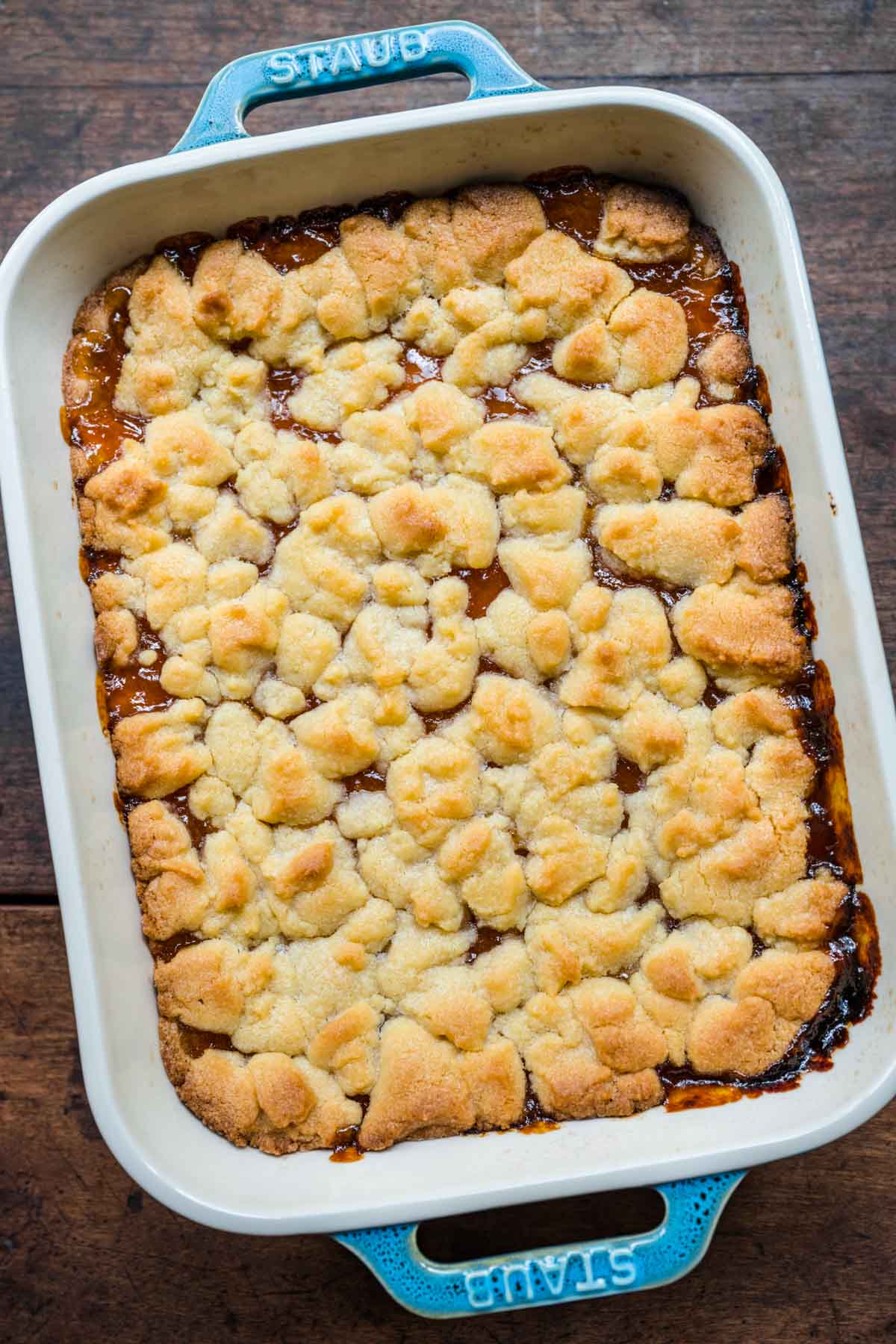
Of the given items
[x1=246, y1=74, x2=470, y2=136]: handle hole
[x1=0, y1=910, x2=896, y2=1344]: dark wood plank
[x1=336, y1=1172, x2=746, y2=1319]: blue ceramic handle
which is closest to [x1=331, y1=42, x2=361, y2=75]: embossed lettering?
[x1=246, y1=74, x2=470, y2=136]: handle hole

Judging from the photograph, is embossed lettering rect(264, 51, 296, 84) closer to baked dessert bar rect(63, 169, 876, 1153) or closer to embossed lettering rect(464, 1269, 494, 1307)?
baked dessert bar rect(63, 169, 876, 1153)

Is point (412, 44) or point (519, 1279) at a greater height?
point (412, 44)

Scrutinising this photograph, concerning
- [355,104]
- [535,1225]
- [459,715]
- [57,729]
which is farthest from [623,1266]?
[355,104]

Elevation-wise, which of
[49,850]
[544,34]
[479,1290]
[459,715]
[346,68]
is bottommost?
[479,1290]

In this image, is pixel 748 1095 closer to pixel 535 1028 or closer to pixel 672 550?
pixel 535 1028

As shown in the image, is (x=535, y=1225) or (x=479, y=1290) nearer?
(x=479, y=1290)

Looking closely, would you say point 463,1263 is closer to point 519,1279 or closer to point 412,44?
point 519,1279
